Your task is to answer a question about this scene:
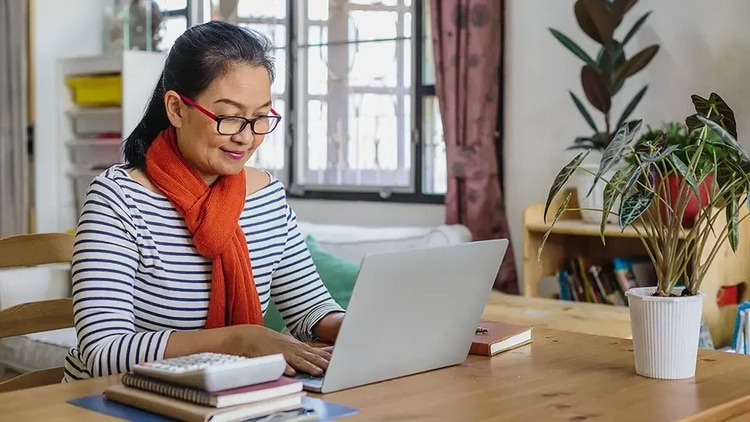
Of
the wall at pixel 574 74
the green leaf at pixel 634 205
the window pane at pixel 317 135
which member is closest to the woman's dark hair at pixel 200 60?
the green leaf at pixel 634 205

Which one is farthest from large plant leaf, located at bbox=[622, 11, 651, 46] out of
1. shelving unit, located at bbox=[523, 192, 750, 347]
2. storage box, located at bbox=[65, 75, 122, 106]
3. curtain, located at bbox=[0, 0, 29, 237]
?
curtain, located at bbox=[0, 0, 29, 237]

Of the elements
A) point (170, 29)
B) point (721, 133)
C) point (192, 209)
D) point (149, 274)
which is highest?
point (170, 29)

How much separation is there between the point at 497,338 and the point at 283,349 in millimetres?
398

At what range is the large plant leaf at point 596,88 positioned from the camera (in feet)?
10.6

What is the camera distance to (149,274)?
Result: 1762 mm

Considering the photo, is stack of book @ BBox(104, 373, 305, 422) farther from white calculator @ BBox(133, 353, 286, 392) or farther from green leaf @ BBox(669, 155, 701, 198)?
green leaf @ BBox(669, 155, 701, 198)

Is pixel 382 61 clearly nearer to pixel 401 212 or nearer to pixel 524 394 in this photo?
pixel 401 212

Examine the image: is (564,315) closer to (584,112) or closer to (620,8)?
(584,112)

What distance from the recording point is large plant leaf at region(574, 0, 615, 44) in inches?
124

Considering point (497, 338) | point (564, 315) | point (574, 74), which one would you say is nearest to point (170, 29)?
point (574, 74)

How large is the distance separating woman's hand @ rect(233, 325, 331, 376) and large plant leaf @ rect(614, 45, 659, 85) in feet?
6.53

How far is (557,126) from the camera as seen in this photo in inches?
143

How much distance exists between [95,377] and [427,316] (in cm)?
50

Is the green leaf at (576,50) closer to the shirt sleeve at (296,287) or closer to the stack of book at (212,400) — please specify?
the shirt sleeve at (296,287)
